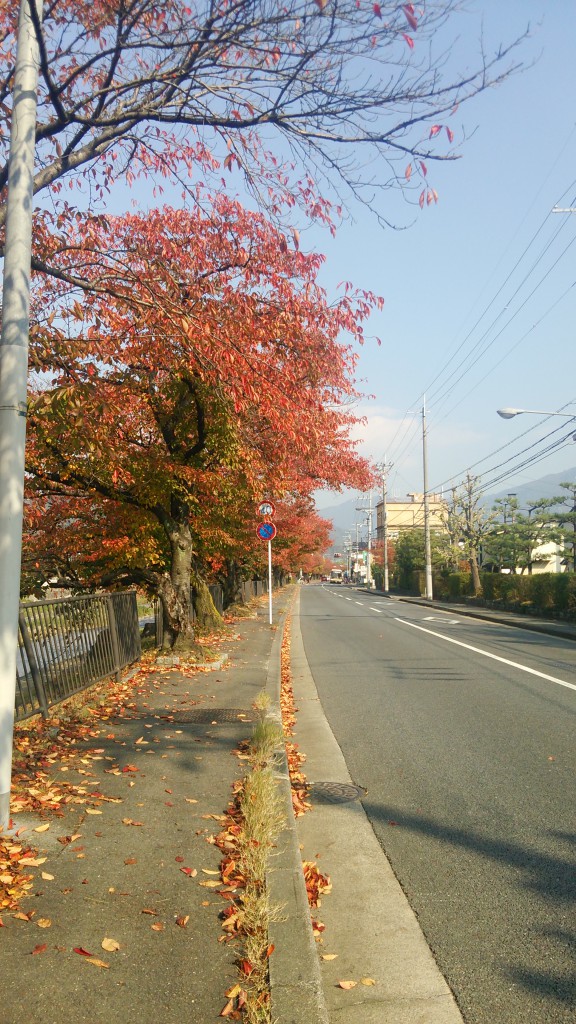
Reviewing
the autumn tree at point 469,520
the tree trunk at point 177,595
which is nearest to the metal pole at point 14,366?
the tree trunk at point 177,595

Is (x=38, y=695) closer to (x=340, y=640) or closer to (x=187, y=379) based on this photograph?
(x=187, y=379)

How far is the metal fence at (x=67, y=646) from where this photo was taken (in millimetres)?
7324

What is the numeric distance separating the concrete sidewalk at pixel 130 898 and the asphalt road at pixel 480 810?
1159mm

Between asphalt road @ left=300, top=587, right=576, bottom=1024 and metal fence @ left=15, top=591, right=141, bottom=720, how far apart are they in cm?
309

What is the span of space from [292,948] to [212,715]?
18.2ft

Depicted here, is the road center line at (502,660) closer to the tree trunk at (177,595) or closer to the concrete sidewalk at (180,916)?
the tree trunk at (177,595)

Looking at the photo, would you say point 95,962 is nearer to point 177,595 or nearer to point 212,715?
point 212,715

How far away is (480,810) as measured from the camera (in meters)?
5.66

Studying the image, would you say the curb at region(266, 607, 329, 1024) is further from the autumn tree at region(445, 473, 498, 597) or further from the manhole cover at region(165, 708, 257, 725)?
the autumn tree at region(445, 473, 498, 597)

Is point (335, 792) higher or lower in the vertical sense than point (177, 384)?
lower

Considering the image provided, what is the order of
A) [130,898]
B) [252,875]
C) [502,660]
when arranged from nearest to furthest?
[130,898], [252,875], [502,660]

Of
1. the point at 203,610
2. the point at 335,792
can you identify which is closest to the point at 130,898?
the point at 335,792

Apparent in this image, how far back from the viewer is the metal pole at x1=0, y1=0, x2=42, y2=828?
4.61 meters

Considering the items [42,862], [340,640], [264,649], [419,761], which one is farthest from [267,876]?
[340,640]
